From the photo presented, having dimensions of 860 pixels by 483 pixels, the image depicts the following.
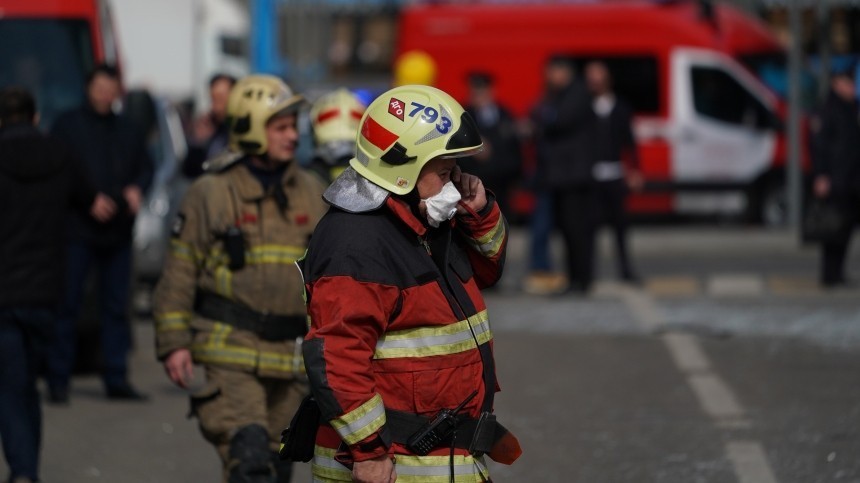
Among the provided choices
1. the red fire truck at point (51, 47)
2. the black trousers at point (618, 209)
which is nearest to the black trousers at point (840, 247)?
the black trousers at point (618, 209)

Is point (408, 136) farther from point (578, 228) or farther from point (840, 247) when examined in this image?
point (840, 247)

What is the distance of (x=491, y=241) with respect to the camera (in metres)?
4.81

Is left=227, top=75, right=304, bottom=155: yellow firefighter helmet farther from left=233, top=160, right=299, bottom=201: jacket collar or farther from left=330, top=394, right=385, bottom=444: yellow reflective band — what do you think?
left=330, top=394, right=385, bottom=444: yellow reflective band

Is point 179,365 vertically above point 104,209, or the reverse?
point 179,365

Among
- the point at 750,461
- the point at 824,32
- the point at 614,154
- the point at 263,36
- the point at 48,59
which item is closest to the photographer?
the point at 750,461

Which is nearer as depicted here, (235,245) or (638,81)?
(235,245)

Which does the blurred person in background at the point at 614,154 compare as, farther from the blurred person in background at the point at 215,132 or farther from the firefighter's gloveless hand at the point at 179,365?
the firefighter's gloveless hand at the point at 179,365

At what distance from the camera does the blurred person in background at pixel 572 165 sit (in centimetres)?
1435

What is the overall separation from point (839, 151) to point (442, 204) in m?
10.4

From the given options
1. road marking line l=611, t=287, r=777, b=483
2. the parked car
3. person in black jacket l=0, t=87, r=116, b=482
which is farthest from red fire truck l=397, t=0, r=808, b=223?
person in black jacket l=0, t=87, r=116, b=482

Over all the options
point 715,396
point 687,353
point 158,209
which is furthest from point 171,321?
point 158,209

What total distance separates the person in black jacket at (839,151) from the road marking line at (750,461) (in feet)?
21.0

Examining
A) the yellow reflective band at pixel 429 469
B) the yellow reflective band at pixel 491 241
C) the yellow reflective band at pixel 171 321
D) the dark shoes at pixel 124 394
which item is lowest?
the dark shoes at pixel 124 394

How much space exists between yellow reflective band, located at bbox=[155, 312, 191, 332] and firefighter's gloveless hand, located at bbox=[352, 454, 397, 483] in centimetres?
190
